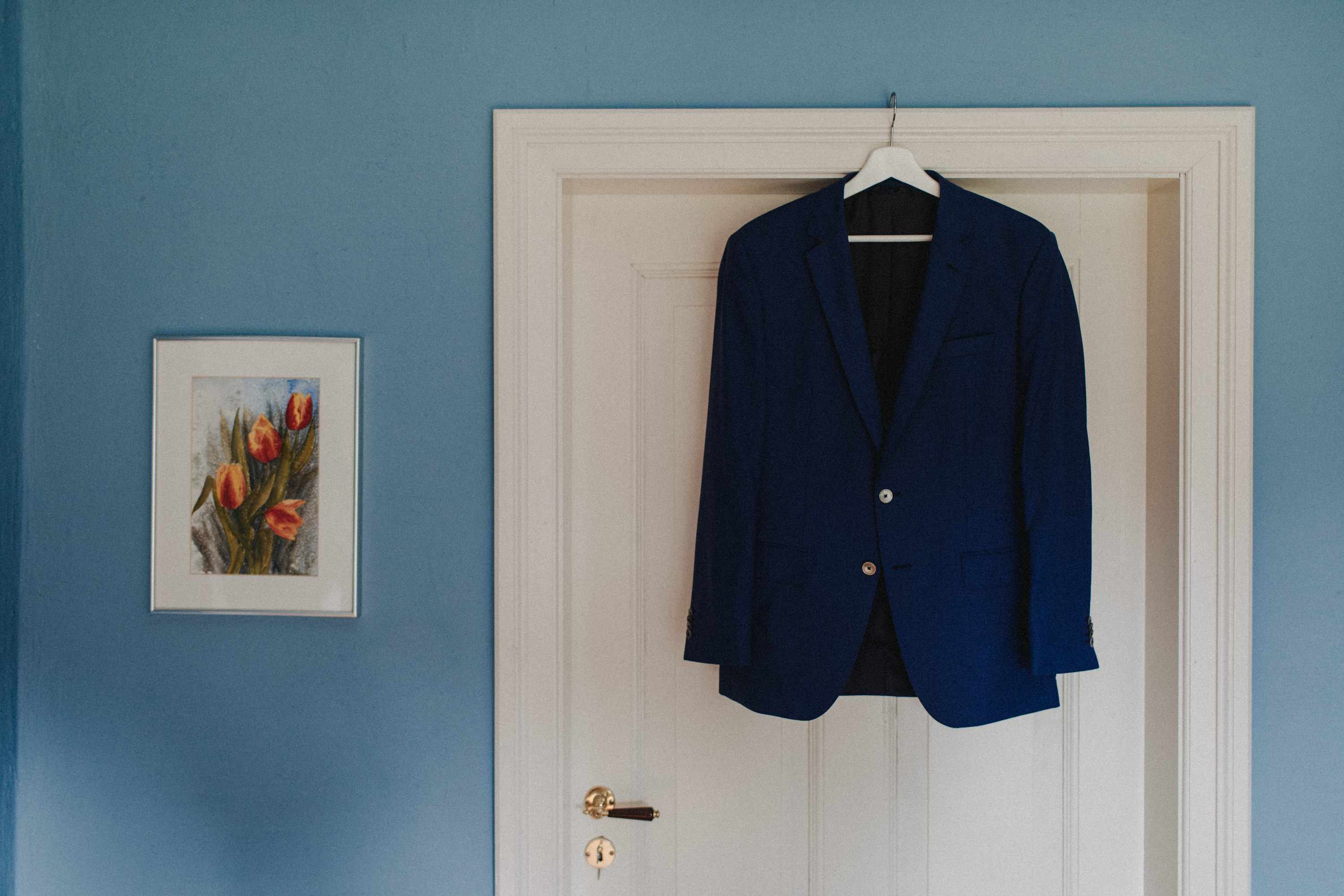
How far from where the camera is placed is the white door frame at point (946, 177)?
3.94 feet

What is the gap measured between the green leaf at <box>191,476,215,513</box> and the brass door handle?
34.5 inches

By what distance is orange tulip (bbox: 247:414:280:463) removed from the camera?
1241 millimetres

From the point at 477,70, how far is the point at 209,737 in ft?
4.25

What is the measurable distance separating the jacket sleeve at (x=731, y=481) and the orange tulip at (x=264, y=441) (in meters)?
0.76

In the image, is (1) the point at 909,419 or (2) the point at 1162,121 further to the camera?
(2) the point at 1162,121

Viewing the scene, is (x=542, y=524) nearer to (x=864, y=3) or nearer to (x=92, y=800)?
(x=92, y=800)

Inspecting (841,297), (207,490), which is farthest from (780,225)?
(207,490)

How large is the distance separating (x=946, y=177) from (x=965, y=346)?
1.09 ft

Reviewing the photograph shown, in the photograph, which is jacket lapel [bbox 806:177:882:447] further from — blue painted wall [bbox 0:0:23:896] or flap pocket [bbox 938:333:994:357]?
blue painted wall [bbox 0:0:23:896]

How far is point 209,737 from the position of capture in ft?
4.17

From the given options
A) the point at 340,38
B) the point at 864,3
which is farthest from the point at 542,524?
the point at 864,3

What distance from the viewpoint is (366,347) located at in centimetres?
126

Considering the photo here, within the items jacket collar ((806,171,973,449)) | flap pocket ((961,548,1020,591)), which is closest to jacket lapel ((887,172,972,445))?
jacket collar ((806,171,973,449))

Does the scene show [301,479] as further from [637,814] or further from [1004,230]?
[1004,230]
